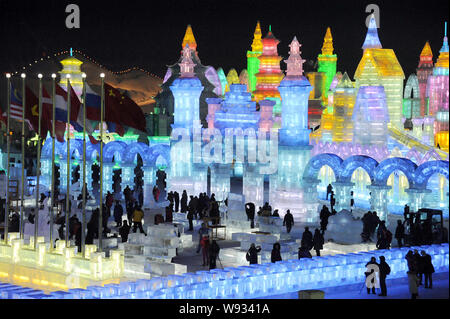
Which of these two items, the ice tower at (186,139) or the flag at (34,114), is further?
the ice tower at (186,139)

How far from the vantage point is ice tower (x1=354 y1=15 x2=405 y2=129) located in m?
53.3

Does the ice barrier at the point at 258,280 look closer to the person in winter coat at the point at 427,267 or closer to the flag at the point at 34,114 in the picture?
the person in winter coat at the point at 427,267

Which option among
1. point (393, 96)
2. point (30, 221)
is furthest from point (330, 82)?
point (30, 221)

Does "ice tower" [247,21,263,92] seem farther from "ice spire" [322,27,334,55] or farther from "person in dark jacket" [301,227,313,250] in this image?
"person in dark jacket" [301,227,313,250]

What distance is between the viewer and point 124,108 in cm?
2692

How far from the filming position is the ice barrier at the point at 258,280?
2034cm

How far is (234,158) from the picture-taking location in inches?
1682

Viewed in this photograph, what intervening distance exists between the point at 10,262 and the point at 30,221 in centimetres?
523

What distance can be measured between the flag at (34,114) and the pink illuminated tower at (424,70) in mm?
49930

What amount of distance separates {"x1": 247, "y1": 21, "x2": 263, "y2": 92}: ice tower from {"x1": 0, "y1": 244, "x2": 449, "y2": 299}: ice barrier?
160 ft

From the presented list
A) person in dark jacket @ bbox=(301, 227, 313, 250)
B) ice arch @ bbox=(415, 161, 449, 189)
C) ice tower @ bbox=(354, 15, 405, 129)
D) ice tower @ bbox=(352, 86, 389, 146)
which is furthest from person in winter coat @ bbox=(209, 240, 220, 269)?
ice tower @ bbox=(354, 15, 405, 129)

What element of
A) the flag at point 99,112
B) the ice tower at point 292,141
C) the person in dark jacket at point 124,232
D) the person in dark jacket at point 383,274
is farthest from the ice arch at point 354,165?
the person in dark jacket at point 383,274

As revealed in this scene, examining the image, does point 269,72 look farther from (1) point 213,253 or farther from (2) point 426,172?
(1) point 213,253
